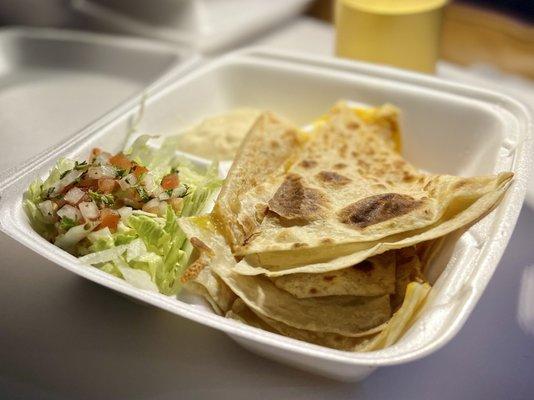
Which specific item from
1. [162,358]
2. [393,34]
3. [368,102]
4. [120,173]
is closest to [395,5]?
[393,34]

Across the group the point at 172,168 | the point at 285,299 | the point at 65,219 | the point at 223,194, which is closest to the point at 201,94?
the point at 172,168

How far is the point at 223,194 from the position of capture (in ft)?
4.99

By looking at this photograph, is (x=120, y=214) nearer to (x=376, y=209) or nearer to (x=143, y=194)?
(x=143, y=194)

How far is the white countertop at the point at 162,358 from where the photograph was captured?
1238mm

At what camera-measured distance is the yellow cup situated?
2.27 m

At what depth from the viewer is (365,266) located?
4.38 ft

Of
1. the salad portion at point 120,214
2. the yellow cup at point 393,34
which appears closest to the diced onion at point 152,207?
the salad portion at point 120,214

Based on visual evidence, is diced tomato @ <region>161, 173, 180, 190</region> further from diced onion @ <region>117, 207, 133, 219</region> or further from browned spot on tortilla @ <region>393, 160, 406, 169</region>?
browned spot on tortilla @ <region>393, 160, 406, 169</region>

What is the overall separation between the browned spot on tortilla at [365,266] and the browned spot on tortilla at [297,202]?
14 centimetres

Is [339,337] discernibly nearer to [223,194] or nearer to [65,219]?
[223,194]

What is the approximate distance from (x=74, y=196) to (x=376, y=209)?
0.62m

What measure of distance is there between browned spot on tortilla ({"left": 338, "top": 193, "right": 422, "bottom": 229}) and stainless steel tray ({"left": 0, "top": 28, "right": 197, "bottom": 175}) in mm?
871

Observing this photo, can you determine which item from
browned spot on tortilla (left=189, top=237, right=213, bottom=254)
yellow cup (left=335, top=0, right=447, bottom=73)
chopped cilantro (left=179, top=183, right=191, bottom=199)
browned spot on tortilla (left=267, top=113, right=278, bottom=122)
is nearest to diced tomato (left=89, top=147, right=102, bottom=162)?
chopped cilantro (left=179, top=183, right=191, bottom=199)

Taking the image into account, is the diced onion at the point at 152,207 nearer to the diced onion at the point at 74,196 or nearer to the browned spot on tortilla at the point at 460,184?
the diced onion at the point at 74,196
